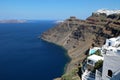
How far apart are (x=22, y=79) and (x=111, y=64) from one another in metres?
41.8

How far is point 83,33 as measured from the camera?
132625mm

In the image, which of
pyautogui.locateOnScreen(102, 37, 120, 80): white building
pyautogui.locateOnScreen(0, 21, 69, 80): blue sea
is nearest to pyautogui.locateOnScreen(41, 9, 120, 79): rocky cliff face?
pyautogui.locateOnScreen(0, 21, 69, 80): blue sea

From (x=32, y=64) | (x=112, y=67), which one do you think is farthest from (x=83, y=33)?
(x=112, y=67)

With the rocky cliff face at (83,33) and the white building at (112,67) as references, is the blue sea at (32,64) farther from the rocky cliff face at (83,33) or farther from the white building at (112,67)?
the white building at (112,67)

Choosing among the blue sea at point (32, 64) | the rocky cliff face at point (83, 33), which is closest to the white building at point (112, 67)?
the blue sea at point (32, 64)

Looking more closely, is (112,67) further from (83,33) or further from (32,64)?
(83,33)

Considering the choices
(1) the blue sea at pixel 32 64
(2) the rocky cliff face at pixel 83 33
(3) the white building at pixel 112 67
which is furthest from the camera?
(2) the rocky cliff face at pixel 83 33

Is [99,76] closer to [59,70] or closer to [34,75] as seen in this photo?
[34,75]

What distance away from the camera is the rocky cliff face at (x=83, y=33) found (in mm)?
104569

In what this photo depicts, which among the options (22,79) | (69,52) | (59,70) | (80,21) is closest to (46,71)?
(59,70)

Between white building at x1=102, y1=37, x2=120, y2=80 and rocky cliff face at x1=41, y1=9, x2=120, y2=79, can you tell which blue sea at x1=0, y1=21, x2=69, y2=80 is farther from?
white building at x1=102, y1=37, x2=120, y2=80

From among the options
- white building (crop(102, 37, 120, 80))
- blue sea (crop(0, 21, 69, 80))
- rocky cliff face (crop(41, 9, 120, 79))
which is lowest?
blue sea (crop(0, 21, 69, 80))

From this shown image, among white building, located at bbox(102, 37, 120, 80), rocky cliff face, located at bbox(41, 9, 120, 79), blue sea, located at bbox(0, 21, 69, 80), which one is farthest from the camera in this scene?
rocky cliff face, located at bbox(41, 9, 120, 79)

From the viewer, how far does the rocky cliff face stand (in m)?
105
